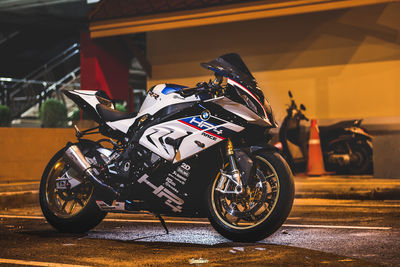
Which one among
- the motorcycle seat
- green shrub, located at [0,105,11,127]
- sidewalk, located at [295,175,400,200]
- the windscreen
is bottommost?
sidewalk, located at [295,175,400,200]

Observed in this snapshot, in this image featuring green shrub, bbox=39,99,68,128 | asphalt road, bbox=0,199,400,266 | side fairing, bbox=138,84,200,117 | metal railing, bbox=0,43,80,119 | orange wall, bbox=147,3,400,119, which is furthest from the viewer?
metal railing, bbox=0,43,80,119

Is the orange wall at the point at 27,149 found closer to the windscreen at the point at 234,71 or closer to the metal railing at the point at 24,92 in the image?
the windscreen at the point at 234,71

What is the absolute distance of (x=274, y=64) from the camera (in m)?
16.7

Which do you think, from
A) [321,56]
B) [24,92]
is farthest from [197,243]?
[24,92]

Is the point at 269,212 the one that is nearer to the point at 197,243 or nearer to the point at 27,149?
the point at 197,243

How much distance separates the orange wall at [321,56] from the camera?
50.2 ft

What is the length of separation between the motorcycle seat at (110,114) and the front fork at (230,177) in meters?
1.19

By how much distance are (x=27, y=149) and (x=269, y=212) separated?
8.44 m

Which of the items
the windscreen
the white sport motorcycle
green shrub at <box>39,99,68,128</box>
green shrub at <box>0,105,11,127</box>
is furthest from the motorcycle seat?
green shrub at <box>39,99,68,128</box>

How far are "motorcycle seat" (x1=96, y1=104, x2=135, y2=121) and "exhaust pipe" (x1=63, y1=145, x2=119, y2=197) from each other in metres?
0.50

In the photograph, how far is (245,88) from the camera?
5.79m

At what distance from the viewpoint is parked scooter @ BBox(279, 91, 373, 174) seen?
13.9m

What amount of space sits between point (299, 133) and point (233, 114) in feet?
29.5

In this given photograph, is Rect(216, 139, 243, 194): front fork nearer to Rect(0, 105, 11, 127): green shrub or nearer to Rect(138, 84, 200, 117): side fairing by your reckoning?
Rect(138, 84, 200, 117): side fairing
